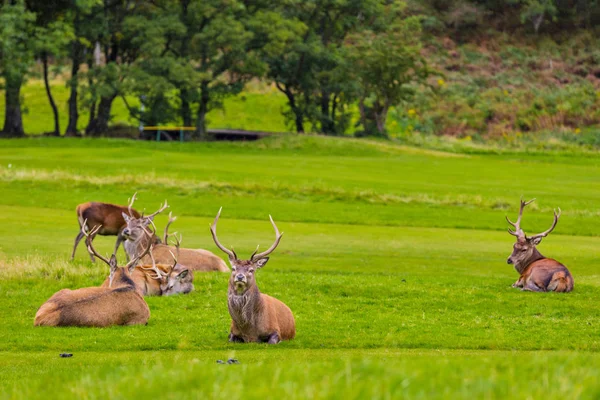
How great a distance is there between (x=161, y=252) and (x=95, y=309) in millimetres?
5407

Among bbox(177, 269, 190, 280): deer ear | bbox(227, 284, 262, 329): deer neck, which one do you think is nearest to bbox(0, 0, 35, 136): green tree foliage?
bbox(177, 269, 190, 280): deer ear

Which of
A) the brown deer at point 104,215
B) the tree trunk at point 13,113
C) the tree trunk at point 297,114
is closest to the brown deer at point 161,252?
the brown deer at point 104,215

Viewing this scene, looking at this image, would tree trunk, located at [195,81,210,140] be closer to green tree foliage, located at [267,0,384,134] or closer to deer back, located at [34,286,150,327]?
green tree foliage, located at [267,0,384,134]

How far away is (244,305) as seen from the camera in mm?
12742

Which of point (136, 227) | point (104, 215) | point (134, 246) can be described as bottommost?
point (134, 246)

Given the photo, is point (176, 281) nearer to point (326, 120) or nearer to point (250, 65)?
point (250, 65)

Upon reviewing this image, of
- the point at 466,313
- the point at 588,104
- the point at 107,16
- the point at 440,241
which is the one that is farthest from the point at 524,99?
the point at 466,313

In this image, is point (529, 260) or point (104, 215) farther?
point (104, 215)

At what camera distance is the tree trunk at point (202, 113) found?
5544cm

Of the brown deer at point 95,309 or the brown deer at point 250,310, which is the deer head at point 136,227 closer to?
the brown deer at point 95,309

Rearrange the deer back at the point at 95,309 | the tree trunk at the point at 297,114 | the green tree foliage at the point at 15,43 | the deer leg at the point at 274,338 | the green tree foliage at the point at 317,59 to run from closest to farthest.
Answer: the deer leg at the point at 274,338, the deer back at the point at 95,309, the green tree foliage at the point at 15,43, the green tree foliage at the point at 317,59, the tree trunk at the point at 297,114

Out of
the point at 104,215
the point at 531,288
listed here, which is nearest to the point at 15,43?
the point at 104,215

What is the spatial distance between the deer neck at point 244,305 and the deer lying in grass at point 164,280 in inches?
164

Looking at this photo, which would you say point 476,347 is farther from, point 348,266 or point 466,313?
point 348,266
